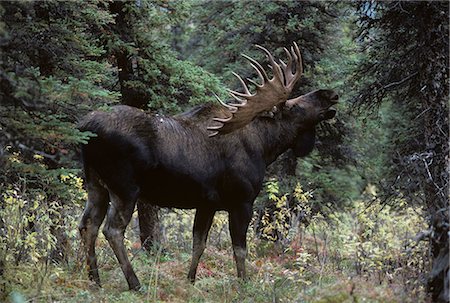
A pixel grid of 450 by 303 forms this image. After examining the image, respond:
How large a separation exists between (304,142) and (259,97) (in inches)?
51.9

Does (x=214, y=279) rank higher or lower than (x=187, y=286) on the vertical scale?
higher

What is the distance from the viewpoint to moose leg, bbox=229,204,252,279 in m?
8.62

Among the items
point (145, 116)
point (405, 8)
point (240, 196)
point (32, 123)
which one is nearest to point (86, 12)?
point (145, 116)

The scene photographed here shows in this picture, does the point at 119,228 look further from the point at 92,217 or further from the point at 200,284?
the point at 200,284

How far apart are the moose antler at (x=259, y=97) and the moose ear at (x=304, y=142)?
29.4 inches

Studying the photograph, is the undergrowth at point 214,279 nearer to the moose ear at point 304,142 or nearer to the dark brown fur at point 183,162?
the dark brown fur at point 183,162

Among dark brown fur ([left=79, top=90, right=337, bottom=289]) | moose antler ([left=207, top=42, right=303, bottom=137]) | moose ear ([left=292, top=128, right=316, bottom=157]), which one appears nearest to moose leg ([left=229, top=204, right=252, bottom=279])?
dark brown fur ([left=79, top=90, right=337, bottom=289])

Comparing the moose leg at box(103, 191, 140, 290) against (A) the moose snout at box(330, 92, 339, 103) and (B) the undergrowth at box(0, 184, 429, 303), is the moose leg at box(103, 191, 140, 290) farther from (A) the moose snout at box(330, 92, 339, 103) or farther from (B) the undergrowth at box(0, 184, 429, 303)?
(A) the moose snout at box(330, 92, 339, 103)

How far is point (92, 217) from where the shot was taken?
7.92 meters

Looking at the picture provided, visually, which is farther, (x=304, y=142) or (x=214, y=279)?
(x=304, y=142)

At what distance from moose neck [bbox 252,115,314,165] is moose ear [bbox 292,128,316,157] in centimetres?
6

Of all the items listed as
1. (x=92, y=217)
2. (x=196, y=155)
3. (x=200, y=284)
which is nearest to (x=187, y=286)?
(x=200, y=284)

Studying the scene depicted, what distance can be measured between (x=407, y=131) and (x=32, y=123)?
774 cm

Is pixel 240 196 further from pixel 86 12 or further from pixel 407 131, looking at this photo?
pixel 407 131
